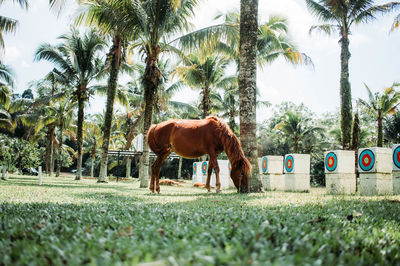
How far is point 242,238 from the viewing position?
231 cm

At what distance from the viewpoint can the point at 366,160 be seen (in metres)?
9.02

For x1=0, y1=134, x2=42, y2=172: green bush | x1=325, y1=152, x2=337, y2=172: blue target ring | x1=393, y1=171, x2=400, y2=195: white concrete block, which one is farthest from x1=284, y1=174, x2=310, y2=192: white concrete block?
x1=0, y1=134, x2=42, y2=172: green bush

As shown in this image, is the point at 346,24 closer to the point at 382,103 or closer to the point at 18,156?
the point at 382,103

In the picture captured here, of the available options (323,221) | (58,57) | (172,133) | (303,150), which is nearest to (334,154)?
(172,133)

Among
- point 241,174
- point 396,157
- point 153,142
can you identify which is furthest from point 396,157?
point 153,142

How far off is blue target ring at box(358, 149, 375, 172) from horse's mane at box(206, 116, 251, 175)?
12.5 ft

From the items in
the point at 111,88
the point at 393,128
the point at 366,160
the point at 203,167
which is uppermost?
the point at 111,88

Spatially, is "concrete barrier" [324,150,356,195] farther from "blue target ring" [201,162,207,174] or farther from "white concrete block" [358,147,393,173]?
"blue target ring" [201,162,207,174]

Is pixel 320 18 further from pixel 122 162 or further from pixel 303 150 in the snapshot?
pixel 122 162

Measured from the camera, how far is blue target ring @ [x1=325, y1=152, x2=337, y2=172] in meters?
9.90

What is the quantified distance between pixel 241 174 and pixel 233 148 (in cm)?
74

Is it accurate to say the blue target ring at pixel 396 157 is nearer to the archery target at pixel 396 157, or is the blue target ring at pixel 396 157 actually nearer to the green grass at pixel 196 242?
the archery target at pixel 396 157

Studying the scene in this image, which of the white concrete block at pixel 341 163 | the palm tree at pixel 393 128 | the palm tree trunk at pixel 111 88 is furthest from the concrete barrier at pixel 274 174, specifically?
the palm tree at pixel 393 128

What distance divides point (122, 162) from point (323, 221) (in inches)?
1607
